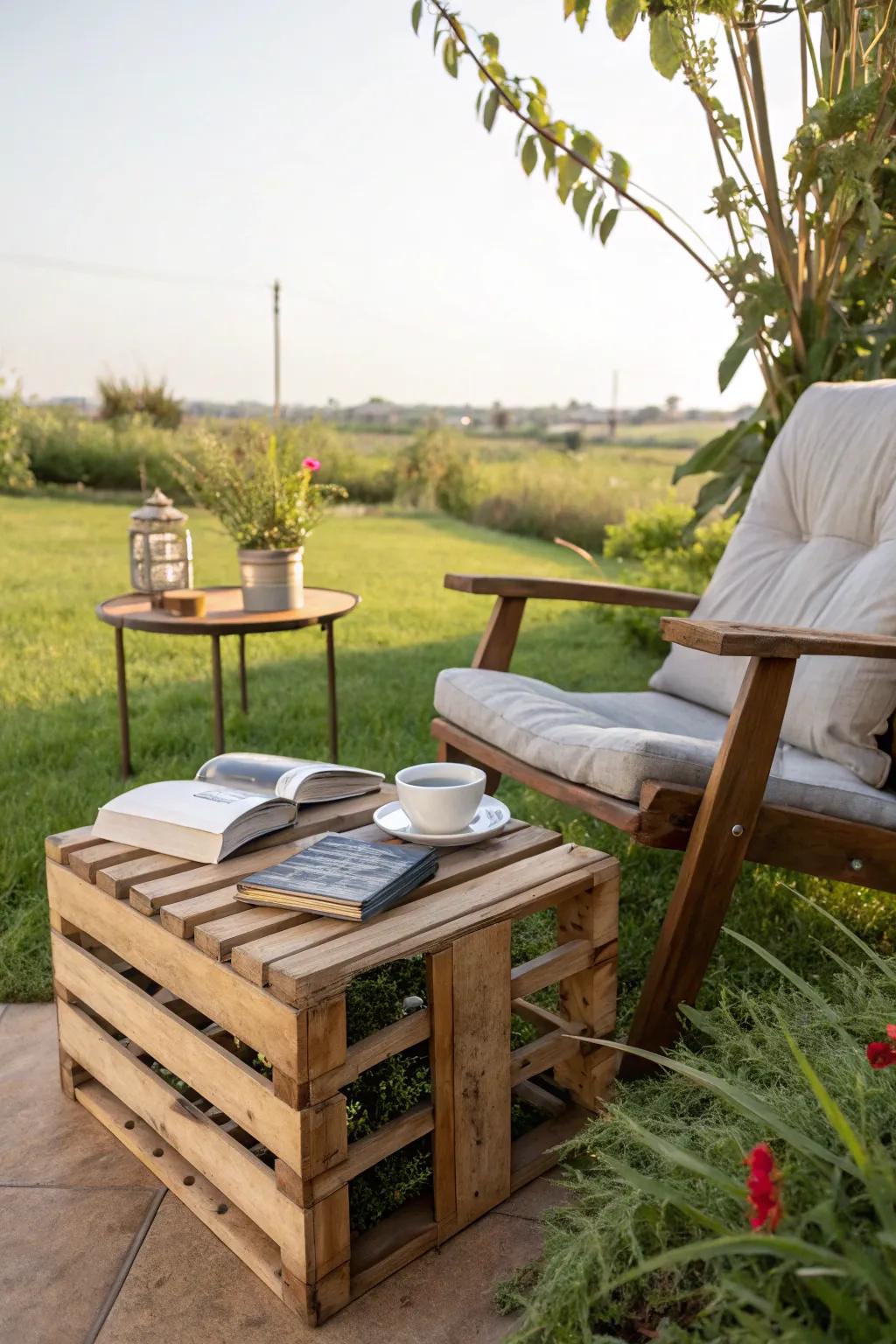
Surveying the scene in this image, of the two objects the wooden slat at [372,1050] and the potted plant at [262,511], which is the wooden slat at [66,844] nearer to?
the wooden slat at [372,1050]

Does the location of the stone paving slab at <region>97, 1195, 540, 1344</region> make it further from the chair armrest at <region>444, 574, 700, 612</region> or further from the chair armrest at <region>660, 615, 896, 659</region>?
the chair armrest at <region>444, 574, 700, 612</region>

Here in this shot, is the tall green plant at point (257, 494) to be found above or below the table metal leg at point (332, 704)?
above

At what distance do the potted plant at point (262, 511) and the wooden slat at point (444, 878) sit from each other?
1323mm

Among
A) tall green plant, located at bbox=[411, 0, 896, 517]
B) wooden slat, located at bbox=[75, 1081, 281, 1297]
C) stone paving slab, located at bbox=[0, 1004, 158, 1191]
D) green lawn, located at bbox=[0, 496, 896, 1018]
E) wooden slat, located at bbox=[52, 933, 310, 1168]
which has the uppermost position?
tall green plant, located at bbox=[411, 0, 896, 517]

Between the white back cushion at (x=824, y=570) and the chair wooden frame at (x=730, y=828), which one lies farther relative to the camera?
the white back cushion at (x=824, y=570)

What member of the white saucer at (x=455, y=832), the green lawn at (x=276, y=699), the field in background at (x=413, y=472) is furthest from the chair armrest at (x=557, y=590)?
the field in background at (x=413, y=472)

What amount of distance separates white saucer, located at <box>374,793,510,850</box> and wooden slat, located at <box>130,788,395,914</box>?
50 mm

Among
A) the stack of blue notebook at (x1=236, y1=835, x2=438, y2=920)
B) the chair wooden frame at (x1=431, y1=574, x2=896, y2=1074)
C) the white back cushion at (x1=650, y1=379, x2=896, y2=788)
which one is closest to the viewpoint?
the stack of blue notebook at (x1=236, y1=835, x2=438, y2=920)

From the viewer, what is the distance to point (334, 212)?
1327 centimetres

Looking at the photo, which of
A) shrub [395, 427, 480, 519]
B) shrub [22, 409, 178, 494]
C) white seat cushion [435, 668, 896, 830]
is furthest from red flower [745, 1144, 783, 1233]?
shrub [22, 409, 178, 494]

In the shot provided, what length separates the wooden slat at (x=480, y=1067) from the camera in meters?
1.24

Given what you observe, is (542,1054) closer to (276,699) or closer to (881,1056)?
(881,1056)

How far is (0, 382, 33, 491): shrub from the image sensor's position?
1093 cm

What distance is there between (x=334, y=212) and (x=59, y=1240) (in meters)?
13.7
